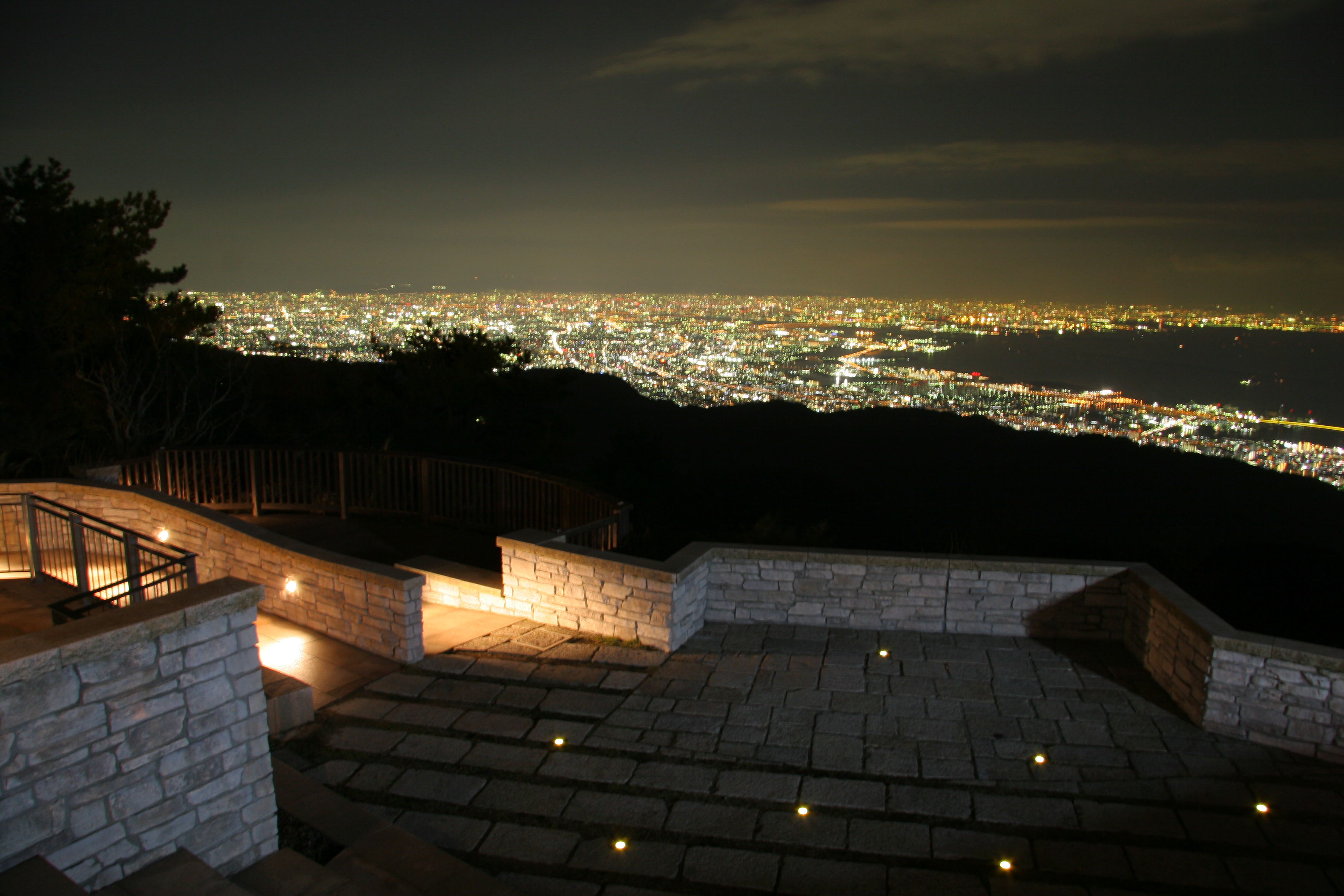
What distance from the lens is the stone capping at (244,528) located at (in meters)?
6.58

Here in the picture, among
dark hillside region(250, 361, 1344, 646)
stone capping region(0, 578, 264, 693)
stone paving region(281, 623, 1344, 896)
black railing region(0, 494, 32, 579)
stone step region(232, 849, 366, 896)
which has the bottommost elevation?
dark hillside region(250, 361, 1344, 646)

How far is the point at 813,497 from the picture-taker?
2128cm

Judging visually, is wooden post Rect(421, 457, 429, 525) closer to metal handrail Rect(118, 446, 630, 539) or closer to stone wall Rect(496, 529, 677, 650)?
metal handrail Rect(118, 446, 630, 539)

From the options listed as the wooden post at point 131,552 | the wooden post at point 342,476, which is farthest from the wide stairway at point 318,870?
the wooden post at point 342,476

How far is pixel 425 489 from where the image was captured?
10250 millimetres

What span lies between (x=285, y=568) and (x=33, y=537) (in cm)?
225

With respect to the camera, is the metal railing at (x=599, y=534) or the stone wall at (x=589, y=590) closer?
the stone wall at (x=589, y=590)

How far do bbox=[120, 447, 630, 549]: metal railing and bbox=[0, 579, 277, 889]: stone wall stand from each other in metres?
5.61

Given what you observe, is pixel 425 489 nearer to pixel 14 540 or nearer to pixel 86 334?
pixel 14 540

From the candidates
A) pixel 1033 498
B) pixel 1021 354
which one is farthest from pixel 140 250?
pixel 1021 354

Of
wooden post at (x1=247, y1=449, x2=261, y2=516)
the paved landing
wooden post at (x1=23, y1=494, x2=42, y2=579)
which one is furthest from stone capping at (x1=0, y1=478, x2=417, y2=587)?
wooden post at (x1=247, y1=449, x2=261, y2=516)

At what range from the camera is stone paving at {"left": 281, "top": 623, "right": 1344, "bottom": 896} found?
3975 millimetres

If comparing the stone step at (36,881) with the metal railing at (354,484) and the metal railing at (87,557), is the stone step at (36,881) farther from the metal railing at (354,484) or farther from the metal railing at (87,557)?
the metal railing at (354,484)

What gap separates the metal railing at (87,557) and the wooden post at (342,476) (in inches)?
95.7
